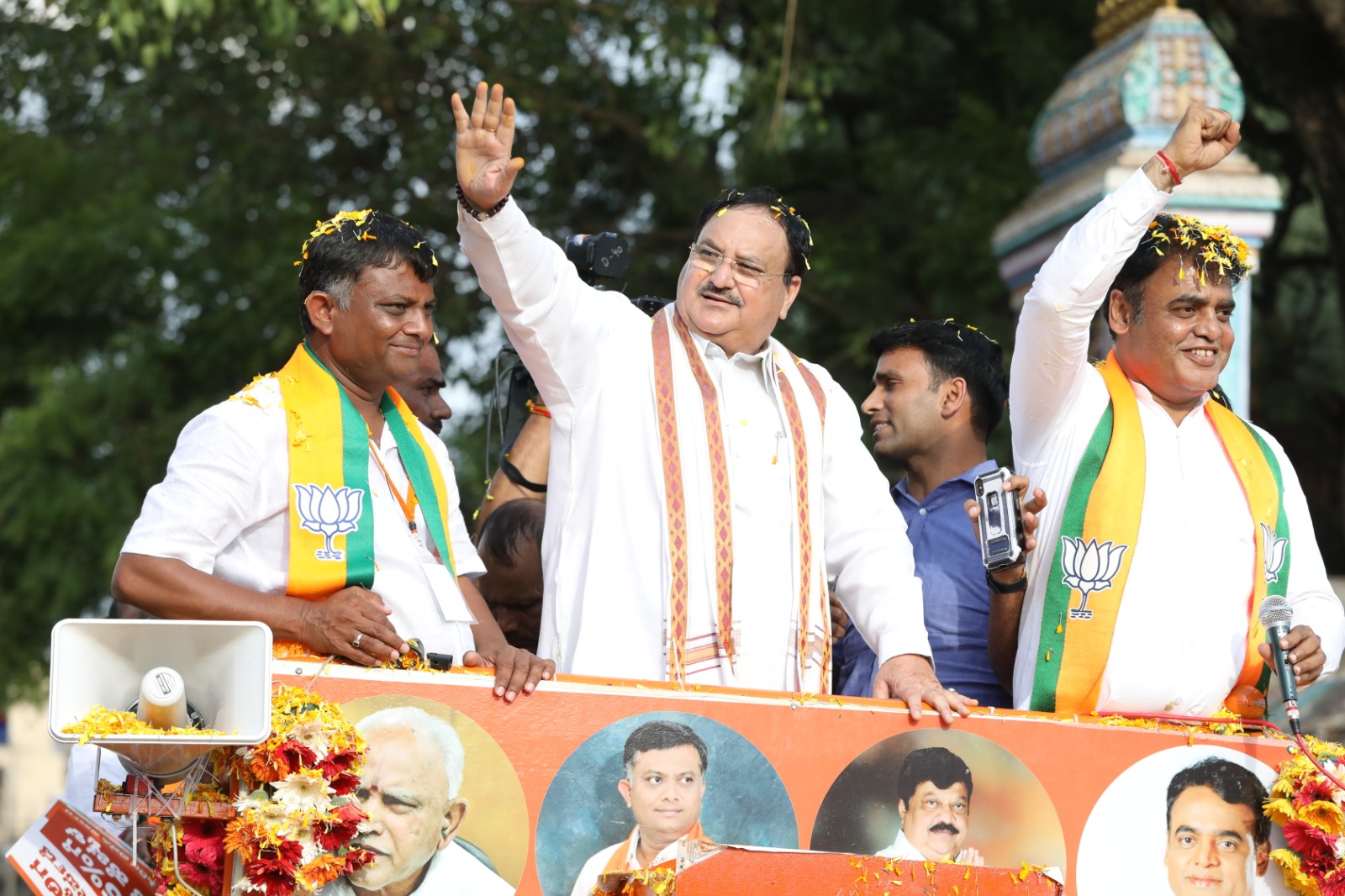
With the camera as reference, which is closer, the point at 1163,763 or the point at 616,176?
the point at 1163,763

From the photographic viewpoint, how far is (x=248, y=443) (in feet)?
12.0

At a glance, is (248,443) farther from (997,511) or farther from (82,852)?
(997,511)

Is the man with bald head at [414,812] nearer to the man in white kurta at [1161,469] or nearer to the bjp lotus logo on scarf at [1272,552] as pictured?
the man in white kurta at [1161,469]

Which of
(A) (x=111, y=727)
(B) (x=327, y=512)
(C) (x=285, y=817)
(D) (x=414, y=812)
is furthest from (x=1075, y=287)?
(A) (x=111, y=727)

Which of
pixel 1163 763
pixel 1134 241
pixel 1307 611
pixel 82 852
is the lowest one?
pixel 82 852

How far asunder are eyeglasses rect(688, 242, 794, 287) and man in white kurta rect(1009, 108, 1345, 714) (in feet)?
2.14

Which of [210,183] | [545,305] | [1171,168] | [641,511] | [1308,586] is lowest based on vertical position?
[1308,586]

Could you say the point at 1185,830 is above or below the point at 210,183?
below

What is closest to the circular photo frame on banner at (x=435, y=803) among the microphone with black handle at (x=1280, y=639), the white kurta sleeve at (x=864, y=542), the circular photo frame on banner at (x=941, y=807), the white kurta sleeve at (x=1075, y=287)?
the circular photo frame on banner at (x=941, y=807)

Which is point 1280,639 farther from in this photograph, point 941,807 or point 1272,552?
point 941,807

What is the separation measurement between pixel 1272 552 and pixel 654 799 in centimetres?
174

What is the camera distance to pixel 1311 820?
151 inches

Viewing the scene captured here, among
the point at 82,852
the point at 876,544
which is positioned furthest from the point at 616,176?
the point at 82,852

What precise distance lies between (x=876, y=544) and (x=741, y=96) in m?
5.65
